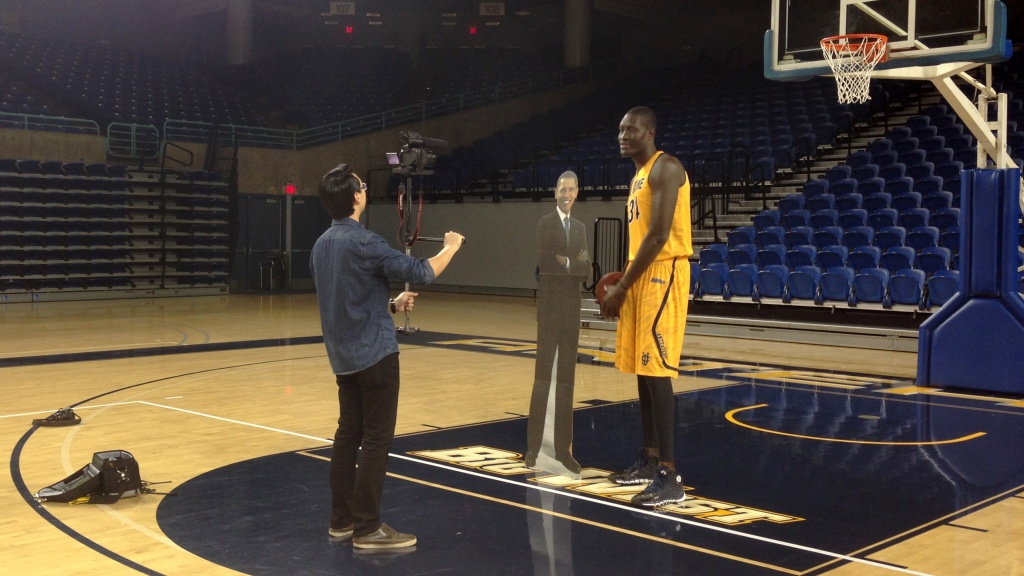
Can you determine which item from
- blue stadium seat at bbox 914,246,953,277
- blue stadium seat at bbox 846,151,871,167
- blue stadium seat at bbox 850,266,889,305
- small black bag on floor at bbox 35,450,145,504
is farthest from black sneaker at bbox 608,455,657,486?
blue stadium seat at bbox 846,151,871,167

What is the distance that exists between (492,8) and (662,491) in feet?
85.4

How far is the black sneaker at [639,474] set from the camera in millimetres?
5285

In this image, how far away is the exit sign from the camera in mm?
29203

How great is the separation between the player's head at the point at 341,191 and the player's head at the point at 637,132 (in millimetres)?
1543

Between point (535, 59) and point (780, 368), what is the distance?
19.7 meters

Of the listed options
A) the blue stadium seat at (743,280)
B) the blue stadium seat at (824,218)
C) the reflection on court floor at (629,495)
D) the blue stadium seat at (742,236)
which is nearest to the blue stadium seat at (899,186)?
the blue stadium seat at (824,218)

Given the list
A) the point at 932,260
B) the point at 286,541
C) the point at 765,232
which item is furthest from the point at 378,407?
the point at 765,232

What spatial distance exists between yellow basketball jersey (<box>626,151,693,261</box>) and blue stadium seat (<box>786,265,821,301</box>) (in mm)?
8477

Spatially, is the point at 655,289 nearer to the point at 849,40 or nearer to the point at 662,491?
the point at 662,491

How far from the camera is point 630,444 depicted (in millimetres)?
6516

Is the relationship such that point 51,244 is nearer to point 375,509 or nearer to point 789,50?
point 789,50

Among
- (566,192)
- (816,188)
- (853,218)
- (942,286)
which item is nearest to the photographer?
(566,192)

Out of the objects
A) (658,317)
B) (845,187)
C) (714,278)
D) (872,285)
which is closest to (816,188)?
(845,187)

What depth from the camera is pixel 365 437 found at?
4203 mm
